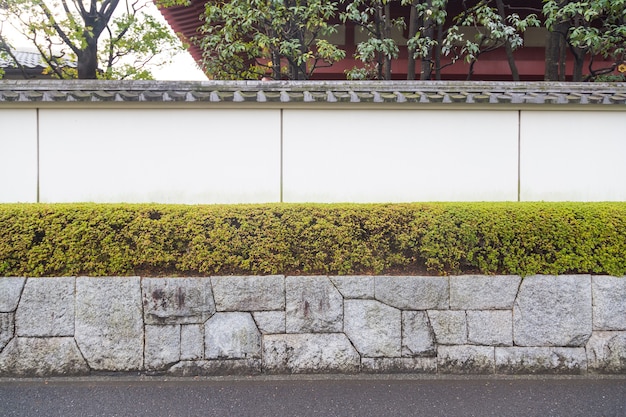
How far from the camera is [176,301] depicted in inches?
174

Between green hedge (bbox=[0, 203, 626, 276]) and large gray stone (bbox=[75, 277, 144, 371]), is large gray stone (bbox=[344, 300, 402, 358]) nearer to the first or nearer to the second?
green hedge (bbox=[0, 203, 626, 276])

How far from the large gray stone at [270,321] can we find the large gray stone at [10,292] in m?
2.16

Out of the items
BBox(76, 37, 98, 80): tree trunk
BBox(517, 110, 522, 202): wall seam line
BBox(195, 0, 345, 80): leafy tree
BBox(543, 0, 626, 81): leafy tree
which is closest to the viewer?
BBox(517, 110, 522, 202): wall seam line

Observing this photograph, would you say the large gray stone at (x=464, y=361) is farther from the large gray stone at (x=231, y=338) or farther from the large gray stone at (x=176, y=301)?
the large gray stone at (x=176, y=301)

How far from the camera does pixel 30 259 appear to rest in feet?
14.6

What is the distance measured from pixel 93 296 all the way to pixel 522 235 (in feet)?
13.3

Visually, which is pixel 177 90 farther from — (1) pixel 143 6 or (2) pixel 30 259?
(1) pixel 143 6

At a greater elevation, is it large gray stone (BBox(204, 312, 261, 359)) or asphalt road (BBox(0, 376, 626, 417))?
large gray stone (BBox(204, 312, 261, 359))

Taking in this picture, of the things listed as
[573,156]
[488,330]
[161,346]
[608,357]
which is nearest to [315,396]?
[161,346]

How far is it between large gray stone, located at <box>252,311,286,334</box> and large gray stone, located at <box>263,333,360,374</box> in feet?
0.21

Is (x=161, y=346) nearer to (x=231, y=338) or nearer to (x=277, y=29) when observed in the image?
(x=231, y=338)

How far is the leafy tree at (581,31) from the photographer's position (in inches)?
282

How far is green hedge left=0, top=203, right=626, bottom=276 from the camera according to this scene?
4.48m

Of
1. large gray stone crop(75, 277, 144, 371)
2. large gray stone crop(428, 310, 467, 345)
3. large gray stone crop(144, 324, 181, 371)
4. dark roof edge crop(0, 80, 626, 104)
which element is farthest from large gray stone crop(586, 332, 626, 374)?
large gray stone crop(75, 277, 144, 371)
